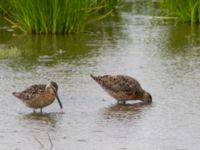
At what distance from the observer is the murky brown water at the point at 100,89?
7.39 metres

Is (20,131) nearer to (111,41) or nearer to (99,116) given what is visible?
(99,116)

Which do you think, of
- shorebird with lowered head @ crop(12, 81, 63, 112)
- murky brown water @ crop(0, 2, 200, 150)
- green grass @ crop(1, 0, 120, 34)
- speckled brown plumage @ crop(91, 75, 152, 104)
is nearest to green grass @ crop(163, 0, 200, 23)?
murky brown water @ crop(0, 2, 200, 150)

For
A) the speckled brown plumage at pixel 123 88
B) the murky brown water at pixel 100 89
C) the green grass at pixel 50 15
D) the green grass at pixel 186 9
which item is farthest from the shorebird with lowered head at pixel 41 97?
the green grass at pixel 186 9

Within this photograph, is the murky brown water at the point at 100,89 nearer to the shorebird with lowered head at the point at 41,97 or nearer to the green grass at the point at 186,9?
the shorebird with lowered head at the point at 41,97

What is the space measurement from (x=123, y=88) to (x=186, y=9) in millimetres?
6696

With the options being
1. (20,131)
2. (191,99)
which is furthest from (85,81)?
(20,131)

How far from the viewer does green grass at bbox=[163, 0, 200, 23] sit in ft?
49.9

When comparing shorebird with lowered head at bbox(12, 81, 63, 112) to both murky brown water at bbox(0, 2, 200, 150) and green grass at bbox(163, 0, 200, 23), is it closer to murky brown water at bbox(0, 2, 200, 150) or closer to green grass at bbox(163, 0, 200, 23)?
murky brown water at bbox(0, 2, 200, 150)

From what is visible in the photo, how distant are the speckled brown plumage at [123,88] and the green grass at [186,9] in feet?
19.9

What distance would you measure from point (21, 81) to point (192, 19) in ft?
19.9

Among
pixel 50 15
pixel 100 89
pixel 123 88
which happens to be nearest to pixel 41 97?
pixel 123 88

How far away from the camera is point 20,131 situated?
7.65m

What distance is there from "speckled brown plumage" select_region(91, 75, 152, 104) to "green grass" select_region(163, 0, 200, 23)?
6071 millimetres

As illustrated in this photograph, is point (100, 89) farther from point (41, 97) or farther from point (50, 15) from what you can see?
point (50, 15)
